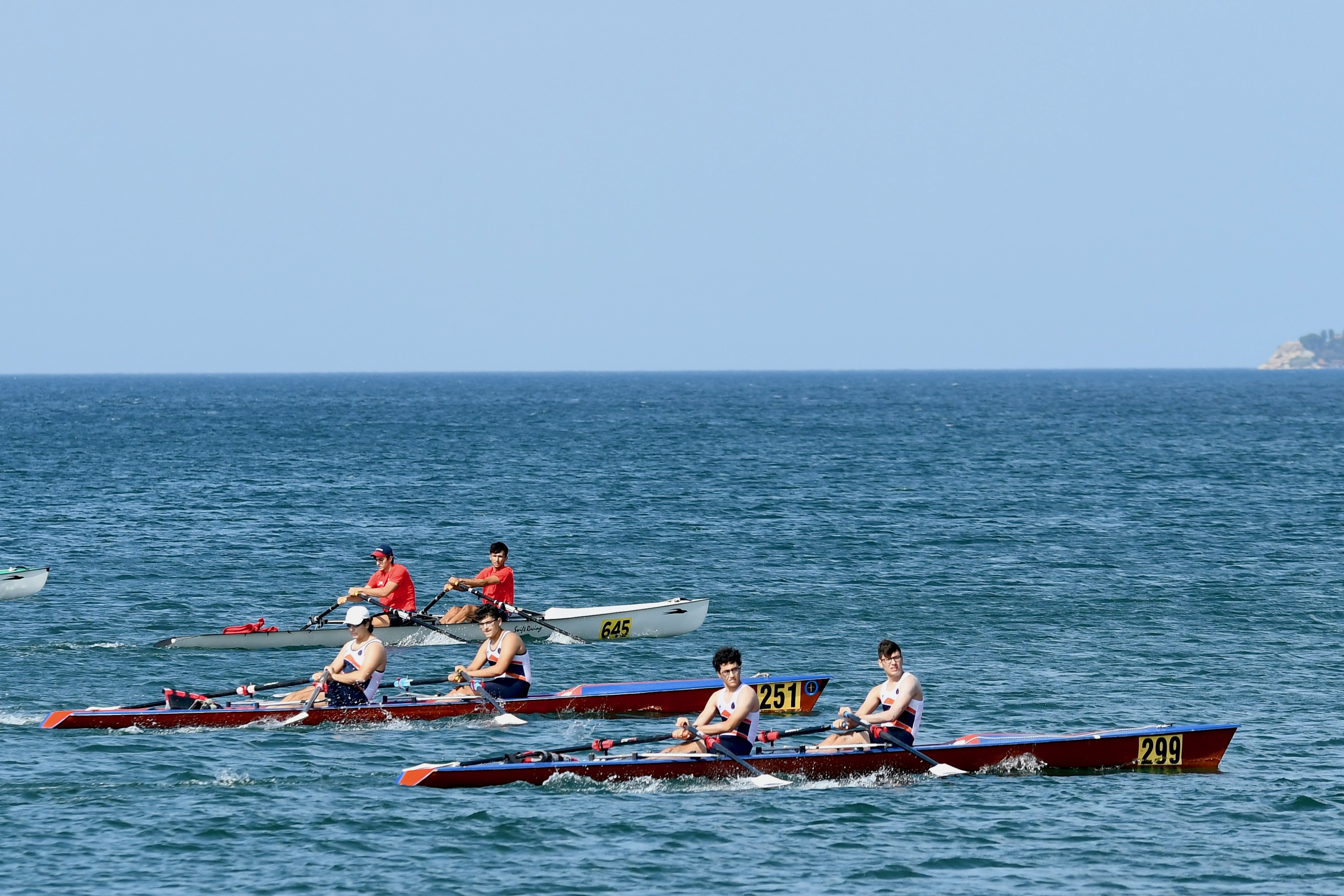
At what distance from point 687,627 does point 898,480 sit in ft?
116

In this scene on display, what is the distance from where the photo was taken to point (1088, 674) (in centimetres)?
2453

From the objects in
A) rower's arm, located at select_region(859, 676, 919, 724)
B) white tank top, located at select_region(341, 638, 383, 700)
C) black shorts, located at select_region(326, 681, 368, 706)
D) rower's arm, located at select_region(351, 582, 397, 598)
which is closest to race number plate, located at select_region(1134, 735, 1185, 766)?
rower's arm, located at select_region(859, 676, 919, 724)

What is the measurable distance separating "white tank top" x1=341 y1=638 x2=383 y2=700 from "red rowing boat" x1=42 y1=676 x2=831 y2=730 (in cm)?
22

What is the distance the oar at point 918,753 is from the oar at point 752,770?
1.06 metres

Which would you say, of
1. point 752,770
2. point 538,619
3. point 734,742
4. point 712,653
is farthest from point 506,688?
point 712,653

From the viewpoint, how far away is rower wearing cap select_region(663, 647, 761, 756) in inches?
695

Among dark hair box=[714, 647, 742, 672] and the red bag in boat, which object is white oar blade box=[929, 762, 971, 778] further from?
the red bag in boat

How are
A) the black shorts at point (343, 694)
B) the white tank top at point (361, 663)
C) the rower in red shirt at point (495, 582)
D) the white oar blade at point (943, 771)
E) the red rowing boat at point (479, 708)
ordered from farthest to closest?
the rower in red shirt at point (495, 582) → the black shorts at point (343, 694) → the white tank top at point (361, 663) → the red rowing boat at point (479, 708) → the white oar blade at point (943, 771)

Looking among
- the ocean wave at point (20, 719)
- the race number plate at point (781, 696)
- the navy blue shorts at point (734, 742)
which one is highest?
the navy blue shorts at point (734, 742)

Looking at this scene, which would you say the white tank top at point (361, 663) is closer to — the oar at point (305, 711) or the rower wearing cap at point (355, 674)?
the rower wearing cap at point (355, 674)

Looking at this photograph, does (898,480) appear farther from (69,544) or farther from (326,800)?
(326,800)

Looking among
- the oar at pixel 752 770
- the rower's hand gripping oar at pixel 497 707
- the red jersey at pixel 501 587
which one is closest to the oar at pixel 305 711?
the rower's hand gripping oar at pixel 497 707

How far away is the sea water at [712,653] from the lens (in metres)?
15.3

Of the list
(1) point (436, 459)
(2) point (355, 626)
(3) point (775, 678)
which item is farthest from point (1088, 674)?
(1) point (436, 459)
